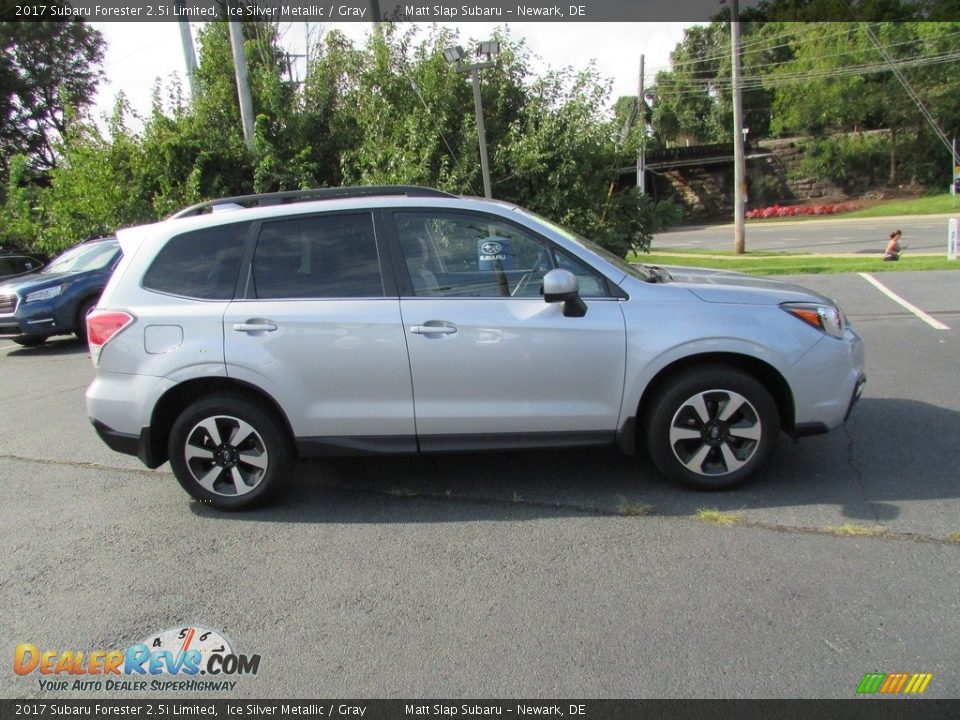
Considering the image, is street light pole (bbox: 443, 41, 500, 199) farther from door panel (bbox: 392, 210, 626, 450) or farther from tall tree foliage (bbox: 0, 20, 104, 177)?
tall tree foliage (bbox: 0, 20, 104, 177)

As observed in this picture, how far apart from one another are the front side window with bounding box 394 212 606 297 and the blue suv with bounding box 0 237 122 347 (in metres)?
8.21

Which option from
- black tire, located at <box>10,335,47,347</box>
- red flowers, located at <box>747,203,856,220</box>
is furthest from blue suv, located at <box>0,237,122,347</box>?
red flowers, located at <box>747,203,856,220</box>

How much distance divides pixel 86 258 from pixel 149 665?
35.5ft

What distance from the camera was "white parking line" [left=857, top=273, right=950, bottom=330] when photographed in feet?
29.6

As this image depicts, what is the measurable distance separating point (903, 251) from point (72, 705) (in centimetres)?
2428

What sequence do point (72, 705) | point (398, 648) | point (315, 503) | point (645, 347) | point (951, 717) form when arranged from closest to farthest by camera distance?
1. point (951, 717)
2. point (72, 705)
3. point (398, 648)
4. point (645, 347)
5. point (315, 503)

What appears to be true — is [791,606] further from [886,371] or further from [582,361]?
[886,371]

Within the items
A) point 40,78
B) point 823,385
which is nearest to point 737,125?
point 823,385

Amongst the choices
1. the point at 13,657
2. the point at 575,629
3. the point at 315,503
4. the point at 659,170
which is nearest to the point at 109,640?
the point at 13,657

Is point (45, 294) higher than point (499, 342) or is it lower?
lower

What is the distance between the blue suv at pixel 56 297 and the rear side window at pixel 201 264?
7.33m

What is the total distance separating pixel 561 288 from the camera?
13.3 feet

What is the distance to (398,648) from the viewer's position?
3.11 meters

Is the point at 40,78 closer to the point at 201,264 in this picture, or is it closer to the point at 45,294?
the point at 45,294
